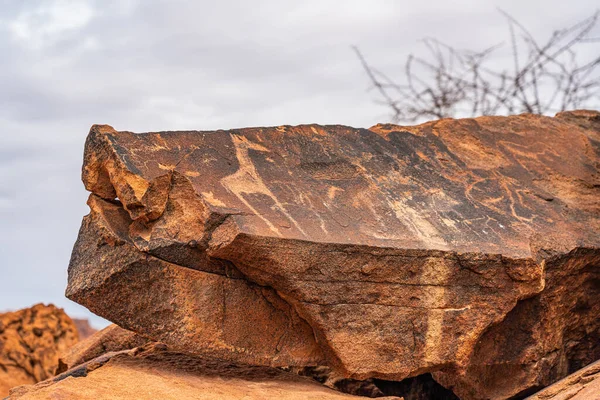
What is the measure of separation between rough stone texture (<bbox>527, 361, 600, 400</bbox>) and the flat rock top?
0.64 m

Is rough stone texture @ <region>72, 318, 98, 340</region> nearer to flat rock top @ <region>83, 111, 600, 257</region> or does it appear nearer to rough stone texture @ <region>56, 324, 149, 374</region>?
rough stone texture @ <region>56, 324, 149, 374</region>

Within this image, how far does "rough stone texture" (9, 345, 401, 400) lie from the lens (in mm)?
3307

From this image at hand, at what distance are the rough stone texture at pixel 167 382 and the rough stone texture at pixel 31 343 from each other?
376cm

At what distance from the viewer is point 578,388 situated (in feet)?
11.8

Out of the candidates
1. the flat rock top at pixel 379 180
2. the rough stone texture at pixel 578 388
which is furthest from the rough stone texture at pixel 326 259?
the rough stone texture at pixel 578 388

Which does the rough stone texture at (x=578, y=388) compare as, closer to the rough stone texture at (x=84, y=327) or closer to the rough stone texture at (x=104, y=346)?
the rough stone texture at (x=104, y=346)

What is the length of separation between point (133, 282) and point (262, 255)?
0.60 meters

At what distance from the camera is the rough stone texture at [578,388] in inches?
133

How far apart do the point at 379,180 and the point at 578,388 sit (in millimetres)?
1429

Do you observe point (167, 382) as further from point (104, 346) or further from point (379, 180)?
point (104, 346)

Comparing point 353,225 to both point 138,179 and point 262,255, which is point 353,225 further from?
point 138,179

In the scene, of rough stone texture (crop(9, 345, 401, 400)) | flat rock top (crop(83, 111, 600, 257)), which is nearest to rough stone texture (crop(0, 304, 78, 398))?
rough stone texture (crop(9, 345, 401, 400))

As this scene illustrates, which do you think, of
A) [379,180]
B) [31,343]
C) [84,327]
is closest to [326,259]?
[379,180]

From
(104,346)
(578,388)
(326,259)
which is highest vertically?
(326,259)
